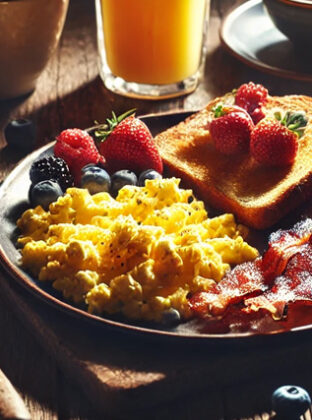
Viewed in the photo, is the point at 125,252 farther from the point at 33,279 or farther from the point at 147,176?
the point at 147,176

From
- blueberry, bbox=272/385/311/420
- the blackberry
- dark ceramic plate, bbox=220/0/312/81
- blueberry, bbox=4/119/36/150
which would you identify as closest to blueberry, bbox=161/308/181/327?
blueberry, bbox=272/385/311/420

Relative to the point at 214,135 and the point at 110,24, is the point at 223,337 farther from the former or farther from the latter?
the point at 110,24

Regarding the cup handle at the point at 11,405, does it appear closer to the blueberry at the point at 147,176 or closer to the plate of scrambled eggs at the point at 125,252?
the plate of scrambled eggs at the point at 125,252

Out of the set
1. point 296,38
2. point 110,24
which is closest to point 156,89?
point 110,24

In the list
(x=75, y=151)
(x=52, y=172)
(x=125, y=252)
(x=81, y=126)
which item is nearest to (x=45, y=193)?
(x=52, y=172)

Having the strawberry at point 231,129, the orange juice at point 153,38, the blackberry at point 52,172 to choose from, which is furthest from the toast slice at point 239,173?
the orange juice at point 153,38

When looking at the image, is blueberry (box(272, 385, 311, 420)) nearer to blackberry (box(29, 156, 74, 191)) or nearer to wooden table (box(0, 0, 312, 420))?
wooden table (box(0, 0, 312, 420))
